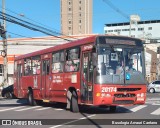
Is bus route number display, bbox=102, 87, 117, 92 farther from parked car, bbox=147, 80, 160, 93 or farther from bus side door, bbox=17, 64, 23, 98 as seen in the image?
parked car, bbox=147, 80, 160, 93

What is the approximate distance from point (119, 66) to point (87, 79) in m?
1.42

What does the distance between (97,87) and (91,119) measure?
158 centimetres

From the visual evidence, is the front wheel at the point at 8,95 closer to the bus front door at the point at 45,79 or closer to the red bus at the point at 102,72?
the bus front door at the point at 45,79

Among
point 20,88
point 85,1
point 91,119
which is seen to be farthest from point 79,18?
point 91,119

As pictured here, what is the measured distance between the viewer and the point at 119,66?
52.6 feet

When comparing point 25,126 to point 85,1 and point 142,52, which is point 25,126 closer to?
point 142,52

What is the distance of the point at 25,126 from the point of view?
12.8 metres

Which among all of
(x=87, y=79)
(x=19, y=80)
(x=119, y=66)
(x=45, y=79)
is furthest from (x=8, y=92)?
(x=119, y=66)

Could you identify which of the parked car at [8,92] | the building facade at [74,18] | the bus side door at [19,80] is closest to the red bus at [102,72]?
the bus side door at [19,80]

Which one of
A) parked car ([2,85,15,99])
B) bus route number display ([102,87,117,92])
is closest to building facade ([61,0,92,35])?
parked car ([2,85,15,99])

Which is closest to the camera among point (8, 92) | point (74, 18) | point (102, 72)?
point (102, 72)

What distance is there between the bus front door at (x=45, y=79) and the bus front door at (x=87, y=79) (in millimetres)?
4173

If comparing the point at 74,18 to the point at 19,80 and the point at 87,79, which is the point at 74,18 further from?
the point at 87,79

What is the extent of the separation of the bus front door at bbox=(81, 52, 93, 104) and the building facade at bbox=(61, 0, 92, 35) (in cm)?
13398
